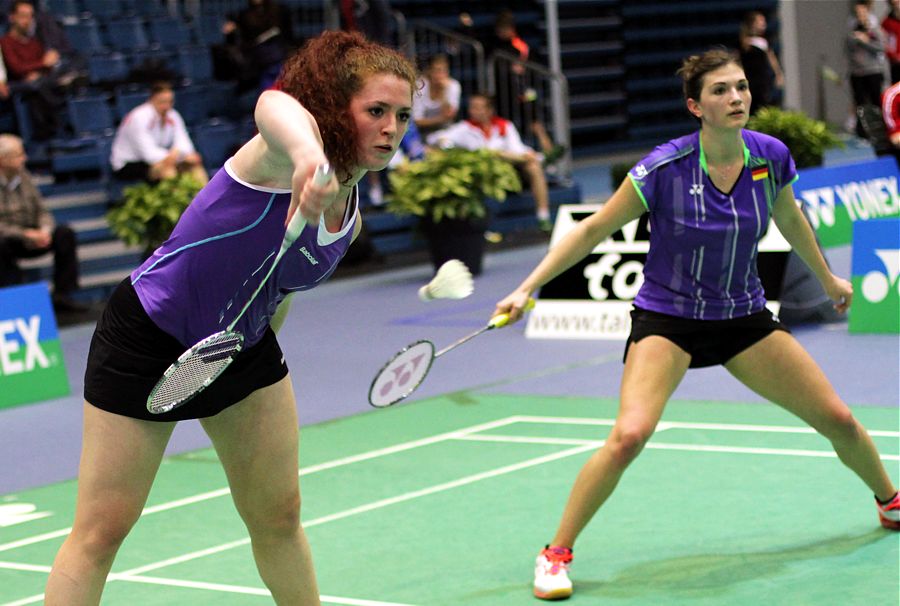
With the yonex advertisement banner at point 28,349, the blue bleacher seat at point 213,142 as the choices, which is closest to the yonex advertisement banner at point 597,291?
the yonex advertisement banner at point 28,349

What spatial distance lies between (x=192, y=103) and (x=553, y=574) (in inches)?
448

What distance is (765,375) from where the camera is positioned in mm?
4695

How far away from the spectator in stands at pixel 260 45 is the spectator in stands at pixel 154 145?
2.29m

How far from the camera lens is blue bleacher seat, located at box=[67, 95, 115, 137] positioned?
46.0 feet

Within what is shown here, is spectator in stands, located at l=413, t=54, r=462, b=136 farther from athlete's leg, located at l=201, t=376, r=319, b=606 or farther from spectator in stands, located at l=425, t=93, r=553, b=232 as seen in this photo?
athlete's leg, located at l=201, t=376, r=319, b=606

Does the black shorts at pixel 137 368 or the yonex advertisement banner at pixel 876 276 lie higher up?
the black shorts at pixel 137 368

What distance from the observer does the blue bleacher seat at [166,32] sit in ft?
51.9

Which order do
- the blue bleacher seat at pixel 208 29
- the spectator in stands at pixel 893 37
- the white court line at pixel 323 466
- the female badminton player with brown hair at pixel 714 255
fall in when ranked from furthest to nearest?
the spectator in stands at pixel 893 37, the blue bleacher seat at pixel 208 29, the white court line at pixel 323 466, the female badminton player with brown hair at pixel 714 255

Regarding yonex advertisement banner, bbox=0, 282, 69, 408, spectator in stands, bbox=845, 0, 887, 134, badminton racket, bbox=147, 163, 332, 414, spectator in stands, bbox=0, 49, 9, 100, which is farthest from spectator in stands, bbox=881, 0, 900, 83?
badminton racket, bbox=147, 163, 332, 414

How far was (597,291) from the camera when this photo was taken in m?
9.55

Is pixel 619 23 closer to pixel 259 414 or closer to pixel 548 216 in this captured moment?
pixel 548 216

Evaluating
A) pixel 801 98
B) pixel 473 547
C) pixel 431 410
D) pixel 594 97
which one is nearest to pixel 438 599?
pixel 473 547

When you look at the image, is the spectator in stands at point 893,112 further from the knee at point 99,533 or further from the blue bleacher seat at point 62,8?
the knee at point 99,533

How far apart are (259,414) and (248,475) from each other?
0.51ft
